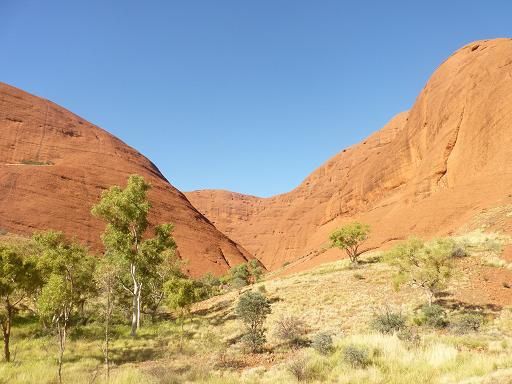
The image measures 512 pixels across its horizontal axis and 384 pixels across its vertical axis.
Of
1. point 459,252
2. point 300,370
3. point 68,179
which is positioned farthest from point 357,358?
point 68,179

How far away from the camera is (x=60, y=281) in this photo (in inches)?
500

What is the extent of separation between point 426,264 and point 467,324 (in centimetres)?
491

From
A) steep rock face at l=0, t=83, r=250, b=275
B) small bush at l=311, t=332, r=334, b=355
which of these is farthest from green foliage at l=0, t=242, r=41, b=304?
steep rock face at l=0, t=83, r=250, b=275

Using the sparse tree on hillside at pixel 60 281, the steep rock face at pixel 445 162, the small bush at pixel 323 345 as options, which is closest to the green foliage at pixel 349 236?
the steep rock face at pixel 445 162

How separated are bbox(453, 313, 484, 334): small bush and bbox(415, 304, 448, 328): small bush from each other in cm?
52

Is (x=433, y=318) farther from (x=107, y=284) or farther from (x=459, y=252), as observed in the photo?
(x=107, y=284)

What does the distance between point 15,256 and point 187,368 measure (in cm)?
885

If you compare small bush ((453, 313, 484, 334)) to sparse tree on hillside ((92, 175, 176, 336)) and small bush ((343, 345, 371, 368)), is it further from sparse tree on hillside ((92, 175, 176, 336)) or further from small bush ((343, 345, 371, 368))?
sparse tree on hillside ((92, 175, 176, 336))

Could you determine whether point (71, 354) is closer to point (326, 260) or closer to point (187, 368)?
point (187, 368)

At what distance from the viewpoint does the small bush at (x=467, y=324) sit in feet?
47.1

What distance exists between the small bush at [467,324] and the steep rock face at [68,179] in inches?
2309

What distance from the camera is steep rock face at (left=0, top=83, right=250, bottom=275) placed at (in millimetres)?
67438

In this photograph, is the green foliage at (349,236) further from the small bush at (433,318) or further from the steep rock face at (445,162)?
the small bush at (433,318)

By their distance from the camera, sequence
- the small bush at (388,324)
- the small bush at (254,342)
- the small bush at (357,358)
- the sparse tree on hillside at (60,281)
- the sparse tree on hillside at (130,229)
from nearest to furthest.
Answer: the small bush at (357,358) → the sparse tree on hillside at (60,281) → the small bush at (388,324) → the small bush at (254,342) → the sparse tree on hillside at (130,229)
